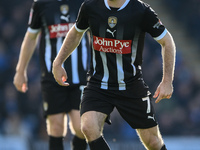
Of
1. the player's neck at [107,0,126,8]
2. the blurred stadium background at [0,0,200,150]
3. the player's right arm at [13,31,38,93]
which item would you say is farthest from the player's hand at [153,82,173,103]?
the blurred stadium background at [0,0,200,150]

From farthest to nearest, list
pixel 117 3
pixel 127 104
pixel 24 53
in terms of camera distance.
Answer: pixel 24 53
pixel 127 104
pixel 117 3

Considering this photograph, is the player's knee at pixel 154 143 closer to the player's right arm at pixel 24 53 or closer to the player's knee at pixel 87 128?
the player's knee at pixel 87 128

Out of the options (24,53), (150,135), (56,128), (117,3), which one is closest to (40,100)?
(24,53)

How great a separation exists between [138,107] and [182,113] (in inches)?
322

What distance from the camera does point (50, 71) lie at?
599 centimetres

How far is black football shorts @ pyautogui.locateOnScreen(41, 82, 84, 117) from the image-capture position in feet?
19.4

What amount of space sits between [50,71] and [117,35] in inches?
65.9

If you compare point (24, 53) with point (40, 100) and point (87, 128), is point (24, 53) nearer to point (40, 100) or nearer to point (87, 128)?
point (87, 128)

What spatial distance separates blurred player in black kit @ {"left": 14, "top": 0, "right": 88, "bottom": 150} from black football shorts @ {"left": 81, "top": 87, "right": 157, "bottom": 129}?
1209mm

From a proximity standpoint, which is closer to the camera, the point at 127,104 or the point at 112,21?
the point at 112,21

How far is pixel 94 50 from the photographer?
4754 millimetres

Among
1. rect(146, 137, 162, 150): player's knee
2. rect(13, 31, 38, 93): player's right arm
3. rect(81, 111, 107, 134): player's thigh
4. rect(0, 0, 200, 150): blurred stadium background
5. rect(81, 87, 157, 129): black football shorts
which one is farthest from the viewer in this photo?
rect(0, 0, 200, 150): blurred stadium background

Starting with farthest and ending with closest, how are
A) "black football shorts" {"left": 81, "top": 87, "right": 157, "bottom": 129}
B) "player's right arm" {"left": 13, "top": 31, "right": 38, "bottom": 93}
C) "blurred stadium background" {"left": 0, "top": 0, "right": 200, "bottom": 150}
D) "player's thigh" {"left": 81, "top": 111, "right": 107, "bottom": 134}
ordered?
"blurred stadium background" {"left": 0, "top": 0, "right": 200, "bottom": 150} < "player's right arm" {"left": 13, "top": 31, "right": 38, "bottom": 93} < "black football shorts" {"left": 81, "top": 87, "right": 157, "bottom": 129} < "player's thigh" {"left": 81, "top": 111, "right": 107, "bottom": 134}

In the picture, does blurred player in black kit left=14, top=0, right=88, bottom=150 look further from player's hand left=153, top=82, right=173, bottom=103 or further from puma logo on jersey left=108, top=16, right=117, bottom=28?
player's hand left=153, top=82, right=173, bottom=103
